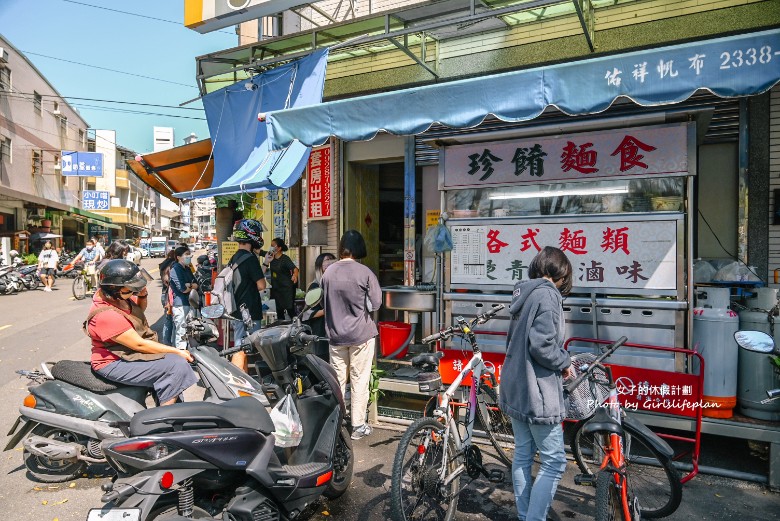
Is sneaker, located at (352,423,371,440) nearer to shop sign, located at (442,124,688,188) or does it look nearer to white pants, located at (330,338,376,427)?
white pants, located at (330,338,376,427)

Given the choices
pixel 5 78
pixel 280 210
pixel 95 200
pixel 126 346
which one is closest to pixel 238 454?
pixel 126 346

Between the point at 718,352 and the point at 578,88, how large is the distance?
268 centimetres

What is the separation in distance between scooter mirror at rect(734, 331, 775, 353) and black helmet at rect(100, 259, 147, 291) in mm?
4319

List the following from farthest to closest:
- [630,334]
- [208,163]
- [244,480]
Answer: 1. [208,163]
2. [630,334]
3. [244,480]

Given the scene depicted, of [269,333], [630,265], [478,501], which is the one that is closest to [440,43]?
[630,265]

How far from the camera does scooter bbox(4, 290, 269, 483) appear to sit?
432 centimetres

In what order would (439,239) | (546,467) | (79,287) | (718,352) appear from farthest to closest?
(79,287) → (439,239) → (718,352) → (546,467)

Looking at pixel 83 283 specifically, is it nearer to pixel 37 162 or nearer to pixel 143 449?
pixel 37 162

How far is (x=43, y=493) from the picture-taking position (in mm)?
4336

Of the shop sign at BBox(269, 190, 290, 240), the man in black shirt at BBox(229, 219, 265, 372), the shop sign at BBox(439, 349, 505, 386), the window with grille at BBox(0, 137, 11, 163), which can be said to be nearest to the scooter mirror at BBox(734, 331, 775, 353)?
the shop sign at BBox(439, 349, 505, 386)

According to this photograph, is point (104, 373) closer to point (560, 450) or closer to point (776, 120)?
point (560, 450)

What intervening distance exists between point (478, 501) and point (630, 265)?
2.75 metres

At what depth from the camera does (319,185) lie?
9.82 metres

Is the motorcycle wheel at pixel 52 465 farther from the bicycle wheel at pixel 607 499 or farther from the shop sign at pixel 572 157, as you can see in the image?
the shop sign at pixel 572 157
